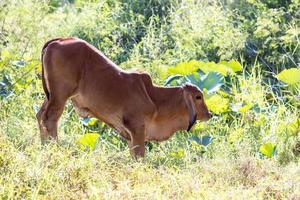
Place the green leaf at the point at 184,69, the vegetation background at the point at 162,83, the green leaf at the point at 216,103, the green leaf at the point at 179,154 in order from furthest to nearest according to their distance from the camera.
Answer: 1. the green leaf at the point at 184,69
2. the green leaf at the point at 216,103
3. the green leaf at the point at 179,154
4. the vegetation background at the point at 162,83

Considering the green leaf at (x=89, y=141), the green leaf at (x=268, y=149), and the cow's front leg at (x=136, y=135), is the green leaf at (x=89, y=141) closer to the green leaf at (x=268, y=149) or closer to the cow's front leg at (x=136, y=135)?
the cow's front leg at (x=136, y=135)

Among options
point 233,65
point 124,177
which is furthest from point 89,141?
point 233,65

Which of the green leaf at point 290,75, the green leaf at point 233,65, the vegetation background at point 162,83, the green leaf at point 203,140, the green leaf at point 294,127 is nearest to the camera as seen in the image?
the vegetation background at point 162,83

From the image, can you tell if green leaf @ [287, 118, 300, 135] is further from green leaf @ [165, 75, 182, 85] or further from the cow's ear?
green leaf @ [165, 75, 182, 85]

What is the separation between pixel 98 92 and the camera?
5641mm

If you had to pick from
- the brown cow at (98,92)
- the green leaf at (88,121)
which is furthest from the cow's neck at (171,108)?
the green leaf at (88,121)

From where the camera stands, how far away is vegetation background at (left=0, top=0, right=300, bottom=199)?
15.5 ft

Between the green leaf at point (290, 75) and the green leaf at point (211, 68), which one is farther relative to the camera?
the green leaf at point (211, 68)

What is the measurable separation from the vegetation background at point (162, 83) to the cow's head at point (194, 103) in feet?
0.88

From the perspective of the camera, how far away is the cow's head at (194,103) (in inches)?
230

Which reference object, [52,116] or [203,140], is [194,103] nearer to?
[203,140]

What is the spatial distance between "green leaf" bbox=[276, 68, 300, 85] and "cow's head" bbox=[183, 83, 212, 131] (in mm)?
917

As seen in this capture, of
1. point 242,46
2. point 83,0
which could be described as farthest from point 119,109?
point 83,0

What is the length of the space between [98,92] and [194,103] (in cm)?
78
